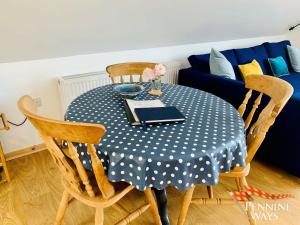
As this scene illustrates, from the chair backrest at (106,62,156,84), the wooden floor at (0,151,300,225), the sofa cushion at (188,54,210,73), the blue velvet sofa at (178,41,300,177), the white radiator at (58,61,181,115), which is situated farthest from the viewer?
the sofa cushion at (188,54,210,73)

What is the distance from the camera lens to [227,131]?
1.21 metres

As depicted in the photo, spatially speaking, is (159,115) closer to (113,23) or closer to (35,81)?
(113,23)

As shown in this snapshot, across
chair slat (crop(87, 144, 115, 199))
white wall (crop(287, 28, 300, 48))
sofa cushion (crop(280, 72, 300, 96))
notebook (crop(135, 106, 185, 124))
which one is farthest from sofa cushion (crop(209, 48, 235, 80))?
white wall (crop(287, 28, 300, 48))

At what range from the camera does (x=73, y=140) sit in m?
0.99

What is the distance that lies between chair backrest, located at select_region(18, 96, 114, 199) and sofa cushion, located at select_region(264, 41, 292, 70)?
3.12m

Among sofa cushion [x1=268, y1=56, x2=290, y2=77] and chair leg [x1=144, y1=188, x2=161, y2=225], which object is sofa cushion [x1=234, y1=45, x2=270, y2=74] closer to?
sofa cushion [x1=268, y1=56, x2=290, y2=77]

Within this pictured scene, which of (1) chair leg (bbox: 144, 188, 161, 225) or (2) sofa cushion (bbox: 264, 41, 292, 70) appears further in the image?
(2) sofa cushion (bbox: 264, 41, 292, 70)

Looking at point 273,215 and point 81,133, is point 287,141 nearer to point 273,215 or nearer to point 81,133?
point 273,215

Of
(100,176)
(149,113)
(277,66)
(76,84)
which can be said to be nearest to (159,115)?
(149,113)

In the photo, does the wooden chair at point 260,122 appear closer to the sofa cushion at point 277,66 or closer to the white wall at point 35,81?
the white wall at point 35,81

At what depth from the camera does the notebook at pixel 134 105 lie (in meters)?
1.27

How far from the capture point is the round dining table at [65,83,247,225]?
1.04 m

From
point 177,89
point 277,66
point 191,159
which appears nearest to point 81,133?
point 191,159

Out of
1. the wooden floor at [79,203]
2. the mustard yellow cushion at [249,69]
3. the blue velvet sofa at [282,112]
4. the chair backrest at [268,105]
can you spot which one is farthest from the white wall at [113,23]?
the chair backrest at [268,105]
